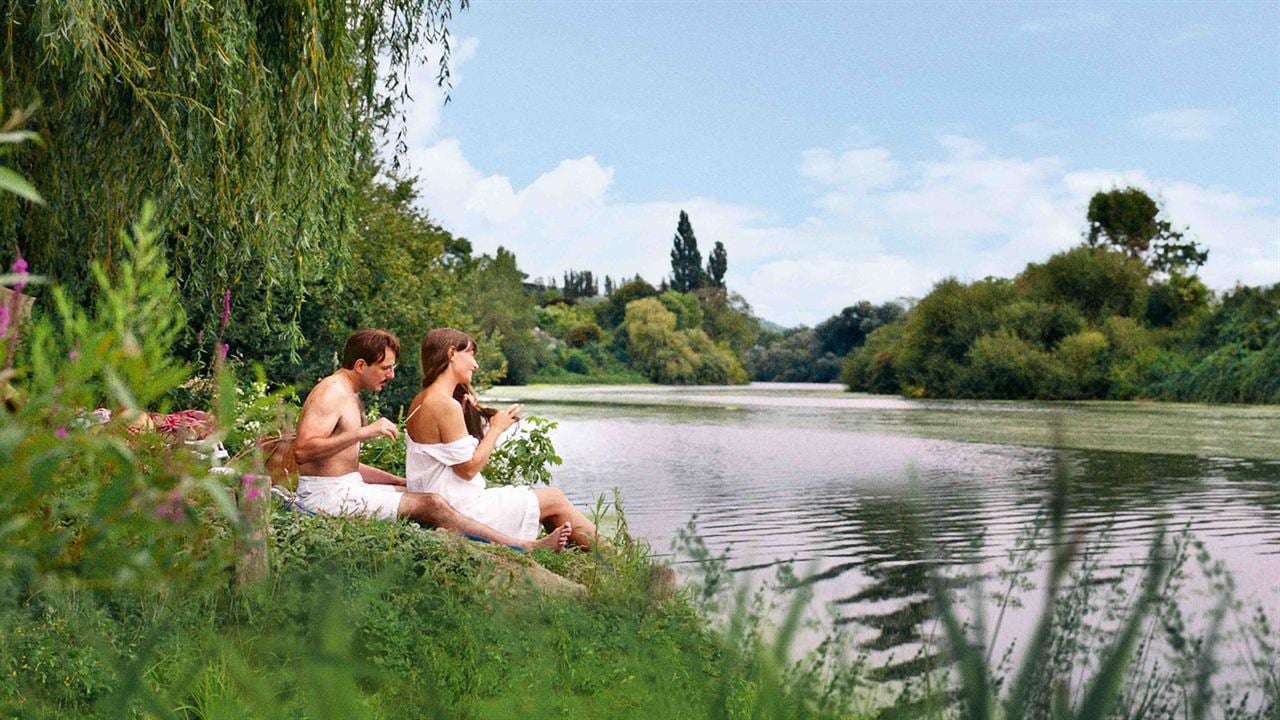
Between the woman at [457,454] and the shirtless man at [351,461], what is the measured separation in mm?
116

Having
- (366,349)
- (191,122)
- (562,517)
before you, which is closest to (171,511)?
(366,349)

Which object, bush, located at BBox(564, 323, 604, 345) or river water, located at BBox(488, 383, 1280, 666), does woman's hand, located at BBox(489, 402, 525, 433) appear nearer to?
river water, located at BBox(488, 383, 1280, 666)

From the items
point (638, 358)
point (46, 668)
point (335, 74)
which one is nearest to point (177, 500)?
point (46, 668)

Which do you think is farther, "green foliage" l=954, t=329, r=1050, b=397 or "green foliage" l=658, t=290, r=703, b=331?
"green foliage" l=658, t=290, r=703, b=331

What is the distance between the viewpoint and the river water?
259cm

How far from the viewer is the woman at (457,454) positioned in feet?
19.8

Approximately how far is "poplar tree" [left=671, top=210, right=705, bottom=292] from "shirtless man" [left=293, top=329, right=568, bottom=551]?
302 feet

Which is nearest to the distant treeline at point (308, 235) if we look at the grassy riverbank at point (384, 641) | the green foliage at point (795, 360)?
the grassy riverbank at point (384, 641)

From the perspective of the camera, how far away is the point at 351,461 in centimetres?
595

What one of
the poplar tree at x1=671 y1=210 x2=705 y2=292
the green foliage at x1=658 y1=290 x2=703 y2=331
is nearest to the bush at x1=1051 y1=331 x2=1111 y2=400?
the green foliage at x1=658 y1=290 x2=703 y2=331

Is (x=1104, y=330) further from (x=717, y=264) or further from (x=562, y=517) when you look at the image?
(x=717, y=264)

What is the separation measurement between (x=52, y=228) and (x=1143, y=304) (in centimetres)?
4078

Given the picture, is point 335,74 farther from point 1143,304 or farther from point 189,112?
point 1143,304

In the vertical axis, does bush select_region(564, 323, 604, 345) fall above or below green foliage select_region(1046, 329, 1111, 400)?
above
